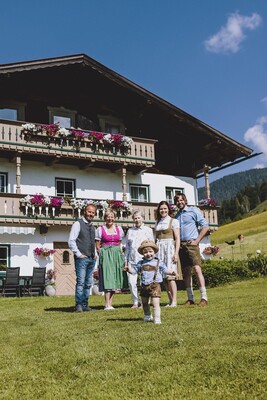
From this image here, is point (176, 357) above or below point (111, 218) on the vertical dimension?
below

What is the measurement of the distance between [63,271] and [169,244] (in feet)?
49.2

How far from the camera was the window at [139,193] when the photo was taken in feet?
89.5

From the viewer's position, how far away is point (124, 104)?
1083 inches

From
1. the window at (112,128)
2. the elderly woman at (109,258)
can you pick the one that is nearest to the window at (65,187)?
the window at (112,128)

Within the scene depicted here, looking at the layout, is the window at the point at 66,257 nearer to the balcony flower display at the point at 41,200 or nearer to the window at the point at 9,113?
the balcony flower display at the point at 41,200

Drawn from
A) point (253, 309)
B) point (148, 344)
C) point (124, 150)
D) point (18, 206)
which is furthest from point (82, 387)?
point (124, 150)

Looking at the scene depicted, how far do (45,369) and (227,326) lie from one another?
2444 mm

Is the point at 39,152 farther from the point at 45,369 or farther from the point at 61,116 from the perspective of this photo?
the point at 45,369

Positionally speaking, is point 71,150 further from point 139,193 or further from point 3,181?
point 139,193

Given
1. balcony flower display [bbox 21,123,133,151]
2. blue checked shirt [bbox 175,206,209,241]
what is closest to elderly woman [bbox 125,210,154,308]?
blue checked shirt [bbox 175,206,209,241]

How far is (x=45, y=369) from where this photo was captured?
4.53m

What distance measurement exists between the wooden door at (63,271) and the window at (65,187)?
2.58 meters

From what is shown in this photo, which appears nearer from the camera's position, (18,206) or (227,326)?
(227,326)

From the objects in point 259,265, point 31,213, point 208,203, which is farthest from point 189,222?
point 208,203
